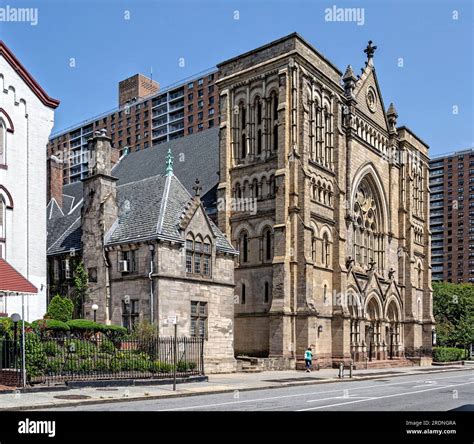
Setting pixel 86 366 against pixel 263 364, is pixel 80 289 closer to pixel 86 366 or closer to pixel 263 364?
pixel 263 364

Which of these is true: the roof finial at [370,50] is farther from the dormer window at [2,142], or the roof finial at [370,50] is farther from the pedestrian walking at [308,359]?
the dormer window at [2,142]

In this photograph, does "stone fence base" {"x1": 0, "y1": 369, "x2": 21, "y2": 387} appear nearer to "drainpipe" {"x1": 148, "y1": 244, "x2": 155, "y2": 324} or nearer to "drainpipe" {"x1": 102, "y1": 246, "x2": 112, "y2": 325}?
"drainpipe" {"x1": 148, "y1": 244, "x2": 155, "y2": 324}

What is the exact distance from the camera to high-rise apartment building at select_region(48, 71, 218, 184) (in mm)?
120250

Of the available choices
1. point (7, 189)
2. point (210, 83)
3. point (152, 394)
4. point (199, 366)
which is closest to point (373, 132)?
point (199, 366)

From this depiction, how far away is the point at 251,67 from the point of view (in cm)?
4678

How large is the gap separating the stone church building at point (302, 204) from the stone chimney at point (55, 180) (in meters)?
14.0

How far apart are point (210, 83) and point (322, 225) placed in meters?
76.7

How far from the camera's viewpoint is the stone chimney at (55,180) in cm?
5219

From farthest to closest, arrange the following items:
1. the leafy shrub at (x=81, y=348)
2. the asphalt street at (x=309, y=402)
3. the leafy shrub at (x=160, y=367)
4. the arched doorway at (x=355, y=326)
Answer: the arched doorway at (x=355, y=326) → the leafy shrub at (x=160, y=367) → the leafy shrub at (x=81, y=348) → the asphalt street at (x=309, y=402)

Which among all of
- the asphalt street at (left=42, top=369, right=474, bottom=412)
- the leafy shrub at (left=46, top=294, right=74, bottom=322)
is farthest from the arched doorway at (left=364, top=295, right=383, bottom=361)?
the asphalt street at (left=42, top=369, right=474, bottom=412)

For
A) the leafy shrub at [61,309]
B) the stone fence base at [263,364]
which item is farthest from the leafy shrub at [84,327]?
the stone fence base at [263,364]

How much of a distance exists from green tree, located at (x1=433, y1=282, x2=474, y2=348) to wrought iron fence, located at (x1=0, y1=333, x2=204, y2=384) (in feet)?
190

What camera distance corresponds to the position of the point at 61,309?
34844 mm
